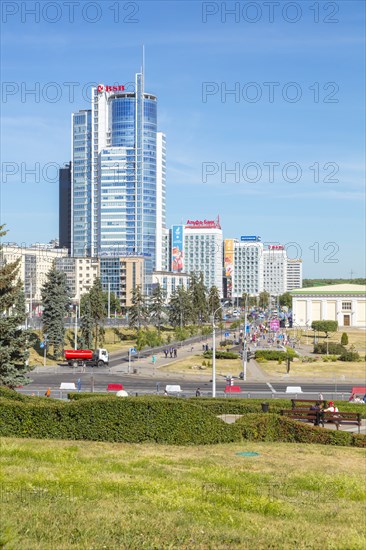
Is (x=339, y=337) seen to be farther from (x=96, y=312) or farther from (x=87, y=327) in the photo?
(x=87, y=327)

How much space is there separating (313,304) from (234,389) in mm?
94659

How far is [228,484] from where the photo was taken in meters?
18.8

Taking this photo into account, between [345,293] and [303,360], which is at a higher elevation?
[345,293]

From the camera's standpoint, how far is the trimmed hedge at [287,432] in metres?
28.4

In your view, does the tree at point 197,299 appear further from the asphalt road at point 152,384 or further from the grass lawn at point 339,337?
the asphalt road at point 152,384

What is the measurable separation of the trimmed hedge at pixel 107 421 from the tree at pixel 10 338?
69.1 ft

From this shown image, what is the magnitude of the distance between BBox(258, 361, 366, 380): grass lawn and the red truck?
1963 centimetres

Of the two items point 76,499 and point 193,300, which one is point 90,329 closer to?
point 193,300

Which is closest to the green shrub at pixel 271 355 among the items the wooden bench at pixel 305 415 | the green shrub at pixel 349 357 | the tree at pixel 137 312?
the green shrub at pixel 349 357

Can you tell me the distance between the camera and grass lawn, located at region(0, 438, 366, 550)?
12836 mm

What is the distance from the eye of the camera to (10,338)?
1932 inches

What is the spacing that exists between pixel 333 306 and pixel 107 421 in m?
133

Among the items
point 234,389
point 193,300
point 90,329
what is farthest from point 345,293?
point 234,389

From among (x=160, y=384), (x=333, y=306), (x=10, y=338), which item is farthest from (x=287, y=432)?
(x=333, y=306)
